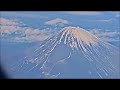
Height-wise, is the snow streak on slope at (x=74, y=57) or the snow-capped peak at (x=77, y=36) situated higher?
the snow-capped peak at (x=77, y=36)

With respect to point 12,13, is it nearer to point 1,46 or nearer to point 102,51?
point 1,46

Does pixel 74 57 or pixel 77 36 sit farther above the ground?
pixel 77 36

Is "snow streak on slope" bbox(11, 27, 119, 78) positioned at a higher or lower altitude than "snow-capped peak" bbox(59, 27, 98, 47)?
lower

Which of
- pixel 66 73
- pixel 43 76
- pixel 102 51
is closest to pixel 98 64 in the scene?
pixel 102 51

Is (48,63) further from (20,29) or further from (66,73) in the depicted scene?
(20,29)
